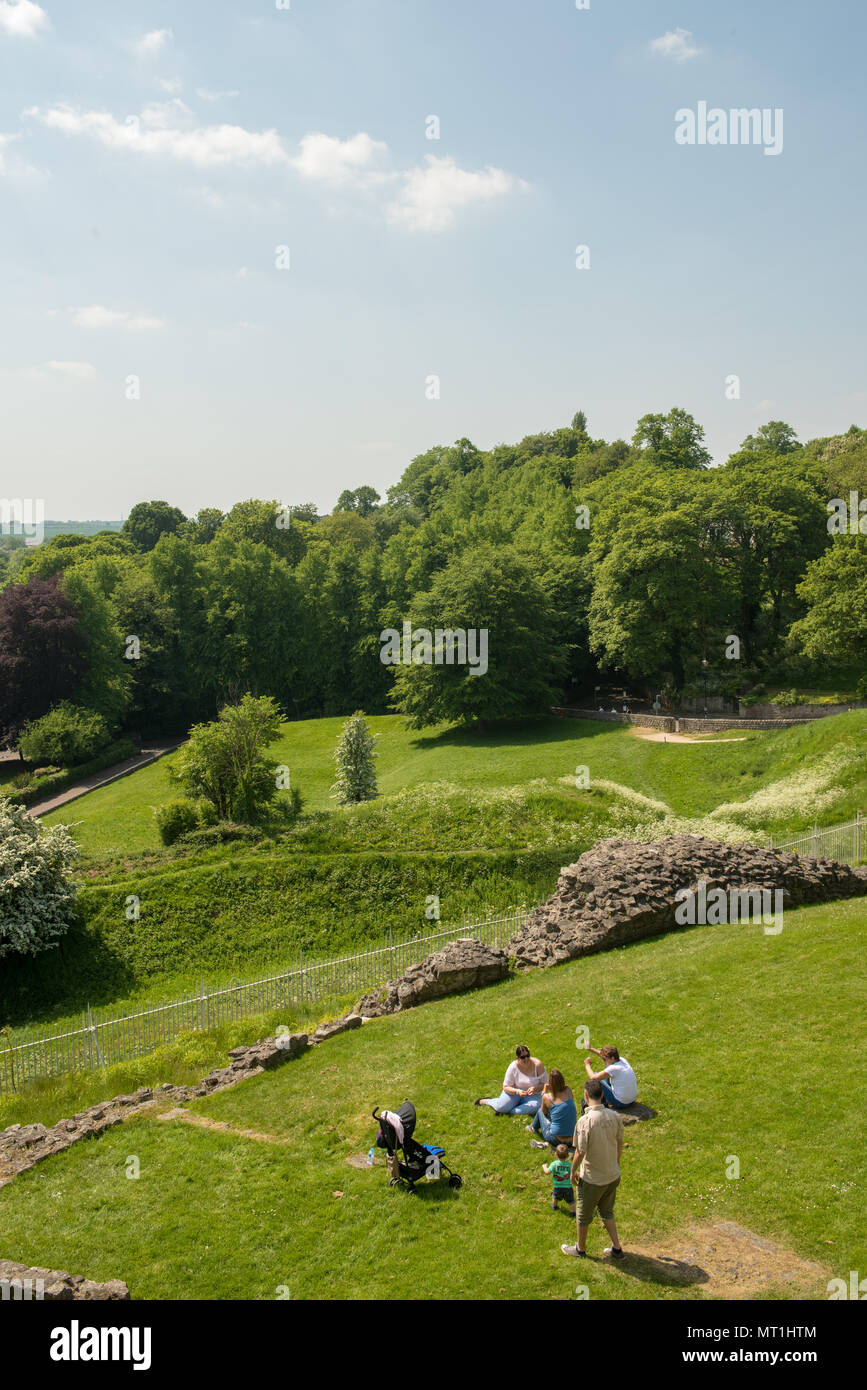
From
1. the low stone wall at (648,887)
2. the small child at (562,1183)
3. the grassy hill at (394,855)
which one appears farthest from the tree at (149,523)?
the small child at (562,1183)

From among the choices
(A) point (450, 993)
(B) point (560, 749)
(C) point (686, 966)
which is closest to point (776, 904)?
(C) point (686, 966)

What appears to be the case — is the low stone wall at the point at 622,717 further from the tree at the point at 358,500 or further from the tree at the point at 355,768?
the tree at the point at 358,500

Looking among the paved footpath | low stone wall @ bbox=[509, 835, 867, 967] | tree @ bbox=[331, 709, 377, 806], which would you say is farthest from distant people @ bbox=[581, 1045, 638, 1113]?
the paved footpath

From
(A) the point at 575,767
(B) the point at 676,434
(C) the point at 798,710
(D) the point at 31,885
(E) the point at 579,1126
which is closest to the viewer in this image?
(E) the point at 579,1126

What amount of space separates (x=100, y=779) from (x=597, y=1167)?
179 feet

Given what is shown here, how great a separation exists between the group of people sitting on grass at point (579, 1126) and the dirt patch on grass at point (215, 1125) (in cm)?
335

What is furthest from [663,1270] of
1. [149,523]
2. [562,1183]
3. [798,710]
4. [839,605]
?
[149,523]

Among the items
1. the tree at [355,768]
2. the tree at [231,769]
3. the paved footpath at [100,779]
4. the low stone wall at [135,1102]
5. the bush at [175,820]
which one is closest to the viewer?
the low stone wall at [135,1102]

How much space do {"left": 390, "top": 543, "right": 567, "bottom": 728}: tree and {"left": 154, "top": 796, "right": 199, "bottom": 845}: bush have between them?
83.4ft

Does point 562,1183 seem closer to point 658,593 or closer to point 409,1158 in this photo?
point 409,1158

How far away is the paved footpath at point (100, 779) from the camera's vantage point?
52656 millimetres

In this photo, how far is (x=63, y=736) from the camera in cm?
5853
